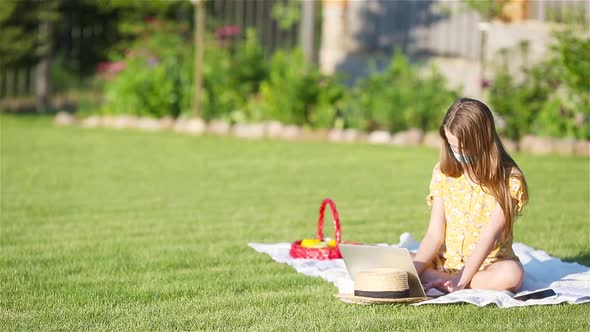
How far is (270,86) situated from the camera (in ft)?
45.1

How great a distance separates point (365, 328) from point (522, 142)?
24.4ft

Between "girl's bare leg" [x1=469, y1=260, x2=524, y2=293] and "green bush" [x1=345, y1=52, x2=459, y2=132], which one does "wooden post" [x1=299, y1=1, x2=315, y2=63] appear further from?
"girl's bare leg" [x1=469, y1=260, x2=524, y2=293]

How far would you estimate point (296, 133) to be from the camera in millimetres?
12820

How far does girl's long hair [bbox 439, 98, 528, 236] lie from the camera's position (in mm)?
4957

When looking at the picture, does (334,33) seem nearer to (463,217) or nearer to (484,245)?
(463,217)

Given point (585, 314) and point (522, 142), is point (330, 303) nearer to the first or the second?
point (585, 314)

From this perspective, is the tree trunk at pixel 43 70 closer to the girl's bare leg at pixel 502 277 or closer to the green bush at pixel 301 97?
the green bush at pixel 301 97

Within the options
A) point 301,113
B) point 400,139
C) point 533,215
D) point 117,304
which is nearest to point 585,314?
point 117,304

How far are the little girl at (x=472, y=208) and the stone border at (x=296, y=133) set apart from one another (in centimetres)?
615

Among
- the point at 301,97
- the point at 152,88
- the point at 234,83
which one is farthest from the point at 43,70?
the point at 301,97

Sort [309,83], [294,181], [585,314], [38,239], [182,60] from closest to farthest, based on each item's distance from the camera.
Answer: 1. [585,314]
2. [38,239]
3. [294,181]
4. [309,83]
5. [182,60]

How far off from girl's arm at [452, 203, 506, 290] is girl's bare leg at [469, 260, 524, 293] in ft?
0.17

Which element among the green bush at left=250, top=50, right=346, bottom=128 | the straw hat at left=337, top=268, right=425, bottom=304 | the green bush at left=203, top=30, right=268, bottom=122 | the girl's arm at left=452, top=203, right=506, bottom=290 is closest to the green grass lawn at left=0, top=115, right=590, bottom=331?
the straw hat at left=337, top=268, right=425, bottom=304

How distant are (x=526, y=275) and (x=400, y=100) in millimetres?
7252
